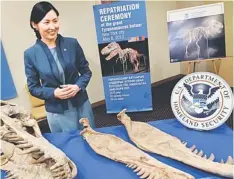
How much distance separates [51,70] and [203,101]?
94 cm

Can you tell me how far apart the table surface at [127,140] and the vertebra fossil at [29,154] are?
0.10 m

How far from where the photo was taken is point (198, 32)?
2160 mm

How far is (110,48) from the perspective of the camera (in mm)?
2363

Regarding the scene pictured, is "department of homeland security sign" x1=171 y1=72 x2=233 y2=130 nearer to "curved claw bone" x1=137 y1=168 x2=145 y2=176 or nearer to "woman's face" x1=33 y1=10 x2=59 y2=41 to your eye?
"curved claw bone" x1=137 y1=168 x2=145 y2=176

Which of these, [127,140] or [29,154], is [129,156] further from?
[29,154]

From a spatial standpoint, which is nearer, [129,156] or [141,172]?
[141,172]

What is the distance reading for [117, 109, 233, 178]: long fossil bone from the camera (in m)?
0.91

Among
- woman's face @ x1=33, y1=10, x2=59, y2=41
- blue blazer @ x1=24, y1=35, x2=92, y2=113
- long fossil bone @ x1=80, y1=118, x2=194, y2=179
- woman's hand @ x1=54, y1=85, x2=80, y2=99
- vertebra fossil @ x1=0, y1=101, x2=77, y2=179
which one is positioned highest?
woman's face @ x1=33, y1=10, x2=59, y2=41

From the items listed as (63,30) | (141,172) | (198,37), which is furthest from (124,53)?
(141,172)

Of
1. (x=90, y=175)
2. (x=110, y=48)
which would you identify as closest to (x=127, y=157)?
(x=90, y=175)

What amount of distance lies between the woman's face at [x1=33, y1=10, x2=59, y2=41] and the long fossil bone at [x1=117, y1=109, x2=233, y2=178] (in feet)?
2.24

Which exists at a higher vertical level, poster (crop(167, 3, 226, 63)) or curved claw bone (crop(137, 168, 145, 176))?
poster (crop(167, 3, 226, 63))

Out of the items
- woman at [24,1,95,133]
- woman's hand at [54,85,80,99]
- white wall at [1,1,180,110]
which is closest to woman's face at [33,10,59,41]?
woman at [24,1,95,133]

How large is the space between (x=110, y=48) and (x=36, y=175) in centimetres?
162
